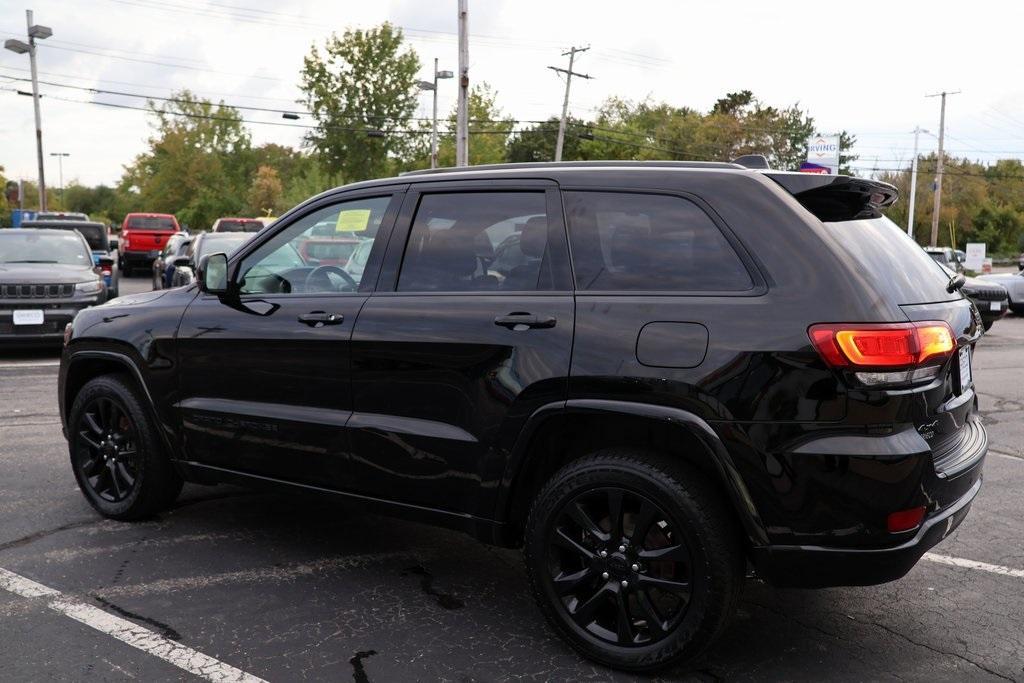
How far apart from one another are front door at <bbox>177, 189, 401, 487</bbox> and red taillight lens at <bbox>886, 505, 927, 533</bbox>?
6.98ft

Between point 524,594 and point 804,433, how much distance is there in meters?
1.63

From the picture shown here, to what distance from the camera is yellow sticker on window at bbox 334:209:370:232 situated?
4168 millimetres

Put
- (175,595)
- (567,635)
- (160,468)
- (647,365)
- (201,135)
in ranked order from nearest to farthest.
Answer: (647,365) < (567,635) < (175,595) < (160,468) < (201,135)

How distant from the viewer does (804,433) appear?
117 inches

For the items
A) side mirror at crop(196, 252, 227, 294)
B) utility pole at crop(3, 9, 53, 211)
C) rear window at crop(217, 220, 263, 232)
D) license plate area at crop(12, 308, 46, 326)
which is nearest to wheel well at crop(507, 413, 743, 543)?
side mirror at crop(196, 252, 227, 294)

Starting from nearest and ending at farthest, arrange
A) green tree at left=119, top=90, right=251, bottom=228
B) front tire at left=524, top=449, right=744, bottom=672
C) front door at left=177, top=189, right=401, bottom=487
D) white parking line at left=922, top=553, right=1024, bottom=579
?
1. front tire at left=524, top=449, right=744, bottom=672
2. front door at left=177, top=189, right=401, bottom=487
3. white parking line at left=922, top=553, right=1024, bottom=579
4. green tree at left=119, top=90, right=251, bottom=228

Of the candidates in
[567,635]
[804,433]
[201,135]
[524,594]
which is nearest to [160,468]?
[524,594]

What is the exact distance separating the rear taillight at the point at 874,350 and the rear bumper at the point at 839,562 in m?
0.52

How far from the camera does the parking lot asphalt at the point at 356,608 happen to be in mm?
3385

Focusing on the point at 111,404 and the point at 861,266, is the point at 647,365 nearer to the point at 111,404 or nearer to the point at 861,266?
the point at 861,266

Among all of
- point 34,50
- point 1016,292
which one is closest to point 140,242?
point 34,50

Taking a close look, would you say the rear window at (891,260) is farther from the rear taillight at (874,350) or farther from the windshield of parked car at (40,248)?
the windshield of parked car at (40,248)

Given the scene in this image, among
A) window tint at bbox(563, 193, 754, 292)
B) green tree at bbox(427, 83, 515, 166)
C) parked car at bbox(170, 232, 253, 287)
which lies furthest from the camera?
green tree at bbox(427, 83, 515, 166)

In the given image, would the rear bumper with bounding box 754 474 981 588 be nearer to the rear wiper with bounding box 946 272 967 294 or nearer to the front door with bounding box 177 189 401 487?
the rear wiper with bounding box 946 272 967 294
